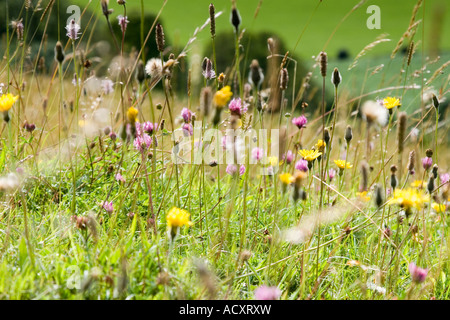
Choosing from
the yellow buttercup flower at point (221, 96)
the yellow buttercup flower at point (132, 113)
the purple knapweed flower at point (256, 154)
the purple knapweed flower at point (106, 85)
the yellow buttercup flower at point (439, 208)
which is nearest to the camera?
the yellow buttercup flower at point (221, 96)

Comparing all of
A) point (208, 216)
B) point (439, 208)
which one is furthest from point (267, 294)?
point (439, 208)

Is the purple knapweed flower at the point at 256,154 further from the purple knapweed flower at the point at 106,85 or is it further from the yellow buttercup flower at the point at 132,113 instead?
the purple knapweed flower at the point at 106,85

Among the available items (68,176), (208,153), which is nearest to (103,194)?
(68,176)

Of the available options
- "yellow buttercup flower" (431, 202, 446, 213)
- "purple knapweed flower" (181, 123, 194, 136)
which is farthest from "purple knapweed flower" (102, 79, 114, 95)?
"yellow buttercup flower" (431, 202, 446, 213)

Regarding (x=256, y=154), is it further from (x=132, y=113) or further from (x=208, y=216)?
(x=132, y=113)

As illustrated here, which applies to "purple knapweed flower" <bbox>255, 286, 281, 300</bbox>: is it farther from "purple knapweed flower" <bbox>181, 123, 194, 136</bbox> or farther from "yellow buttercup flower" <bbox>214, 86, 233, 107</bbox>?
"purple knapweed flower" <bbox>181, 123, 194, 136</bbox>

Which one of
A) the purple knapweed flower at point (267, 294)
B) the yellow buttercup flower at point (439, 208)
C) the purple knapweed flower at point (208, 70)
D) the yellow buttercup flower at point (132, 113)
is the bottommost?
the purple knapweed flower at point (267, 294)

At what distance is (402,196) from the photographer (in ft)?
3.79

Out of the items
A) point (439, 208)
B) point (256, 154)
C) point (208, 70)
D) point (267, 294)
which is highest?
point (208, 70)

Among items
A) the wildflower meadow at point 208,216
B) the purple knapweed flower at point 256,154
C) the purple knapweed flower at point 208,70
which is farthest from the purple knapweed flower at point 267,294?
the purple knapweed flower at point 256,154

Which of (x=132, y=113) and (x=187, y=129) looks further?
(x=187, y=129)

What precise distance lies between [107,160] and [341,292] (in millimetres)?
1161
